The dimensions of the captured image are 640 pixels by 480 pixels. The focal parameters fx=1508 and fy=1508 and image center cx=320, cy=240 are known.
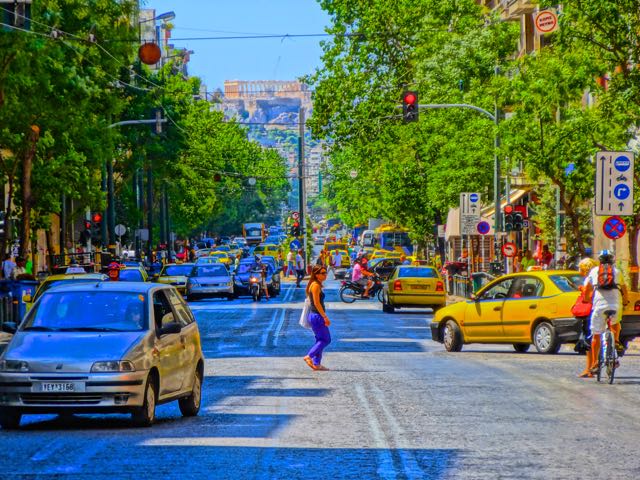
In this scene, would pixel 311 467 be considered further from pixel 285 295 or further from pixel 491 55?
pixel 285 295

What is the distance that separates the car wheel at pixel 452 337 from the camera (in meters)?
29.4

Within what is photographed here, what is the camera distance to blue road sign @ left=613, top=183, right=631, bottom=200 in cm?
3111

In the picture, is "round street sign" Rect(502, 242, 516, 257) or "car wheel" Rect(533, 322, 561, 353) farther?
"round street sign" Rect(502, 242, 516, 257)

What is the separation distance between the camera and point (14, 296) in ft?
113

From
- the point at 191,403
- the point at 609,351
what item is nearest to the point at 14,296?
the point at 609,351

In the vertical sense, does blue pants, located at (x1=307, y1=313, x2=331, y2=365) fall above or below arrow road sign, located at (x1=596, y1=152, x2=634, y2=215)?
below

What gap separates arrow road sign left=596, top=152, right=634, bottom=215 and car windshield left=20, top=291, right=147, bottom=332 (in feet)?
56.4

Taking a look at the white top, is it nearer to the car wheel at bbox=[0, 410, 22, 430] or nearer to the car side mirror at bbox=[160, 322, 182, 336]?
the car side mirror at bbox=[160, 322, 182, 336]

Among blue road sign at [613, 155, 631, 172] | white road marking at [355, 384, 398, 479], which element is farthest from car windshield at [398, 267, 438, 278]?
white road marking at [355, 384, 398, 479]

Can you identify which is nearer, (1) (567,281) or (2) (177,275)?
(1) (567,281)

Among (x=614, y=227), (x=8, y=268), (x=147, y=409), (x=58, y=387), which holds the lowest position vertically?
(x=147, y=409)

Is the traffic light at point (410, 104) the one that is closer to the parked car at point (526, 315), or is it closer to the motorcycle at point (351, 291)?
the parked car at point (526, 315)

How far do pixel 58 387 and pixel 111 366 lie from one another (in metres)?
0.54

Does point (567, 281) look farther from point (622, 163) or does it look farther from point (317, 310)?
point (317, 310)
